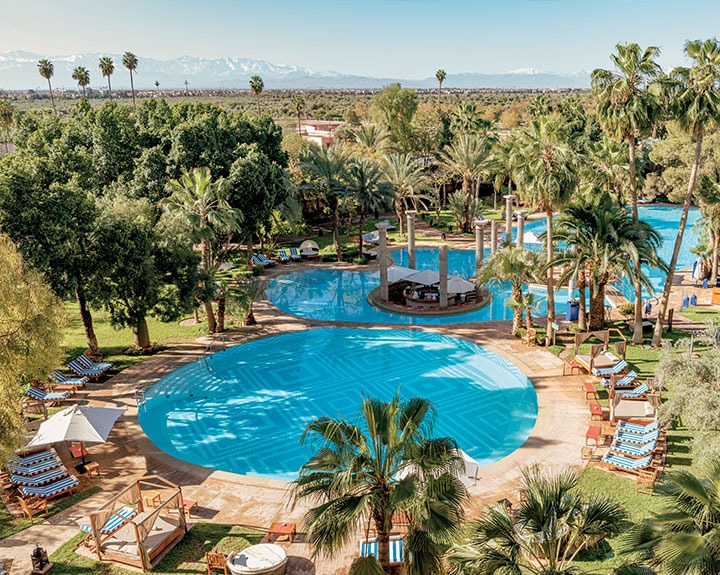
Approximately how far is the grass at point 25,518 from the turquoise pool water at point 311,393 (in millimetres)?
3216

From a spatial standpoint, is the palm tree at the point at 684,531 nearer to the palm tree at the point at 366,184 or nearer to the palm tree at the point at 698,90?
the palm tree at the point at 698,90

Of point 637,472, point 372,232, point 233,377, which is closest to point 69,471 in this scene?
point 233,377

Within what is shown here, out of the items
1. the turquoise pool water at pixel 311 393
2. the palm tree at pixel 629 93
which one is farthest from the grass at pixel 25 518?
the palm tree at pixel 629 93

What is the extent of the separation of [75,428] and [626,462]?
16.5m

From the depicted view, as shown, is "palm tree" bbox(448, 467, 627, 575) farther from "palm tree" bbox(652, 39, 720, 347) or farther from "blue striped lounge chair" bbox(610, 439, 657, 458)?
"palm tree" bbox(652, 39, 720, 347)

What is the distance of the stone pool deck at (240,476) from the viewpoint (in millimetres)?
14773

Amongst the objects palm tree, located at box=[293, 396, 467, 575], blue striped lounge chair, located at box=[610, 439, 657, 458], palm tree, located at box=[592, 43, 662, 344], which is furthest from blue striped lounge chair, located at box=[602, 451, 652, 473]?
palm tree, located at box=[592, 43, 662, 344]

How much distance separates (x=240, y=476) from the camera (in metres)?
17.8

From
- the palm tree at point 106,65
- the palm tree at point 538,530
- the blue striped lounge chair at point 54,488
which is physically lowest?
the blue striped lounge chair at point 54,488

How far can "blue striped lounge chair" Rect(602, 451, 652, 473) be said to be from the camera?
1614 centimetres

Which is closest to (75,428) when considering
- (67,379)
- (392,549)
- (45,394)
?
(45,394)

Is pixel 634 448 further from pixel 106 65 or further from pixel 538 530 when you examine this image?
pixel 106 65

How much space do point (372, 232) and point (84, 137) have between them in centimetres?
2269

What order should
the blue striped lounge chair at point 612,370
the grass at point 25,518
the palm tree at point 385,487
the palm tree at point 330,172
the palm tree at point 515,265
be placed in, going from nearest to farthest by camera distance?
the palm tree at point 385,487 → the grass at point 25,518 → the blue striped lounge chair at point 612,370 → the palm tree at point 515,265 → the palm tree at point 330,172
